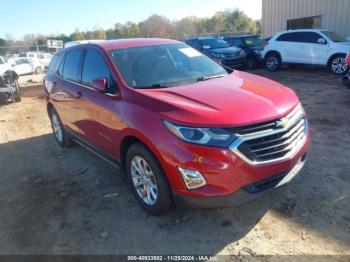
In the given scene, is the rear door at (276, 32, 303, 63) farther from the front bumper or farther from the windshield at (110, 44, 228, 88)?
the front bumper

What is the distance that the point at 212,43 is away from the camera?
15609mm

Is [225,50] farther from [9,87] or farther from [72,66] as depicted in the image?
[72,66]

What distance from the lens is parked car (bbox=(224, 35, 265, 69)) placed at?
630 inches

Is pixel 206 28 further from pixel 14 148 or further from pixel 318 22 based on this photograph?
pixel 14 148

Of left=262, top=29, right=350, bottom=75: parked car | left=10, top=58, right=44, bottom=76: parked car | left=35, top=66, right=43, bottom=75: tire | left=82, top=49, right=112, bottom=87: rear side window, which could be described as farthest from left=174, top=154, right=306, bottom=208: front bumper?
left=35, top=66, right=43, bottom=75: tire

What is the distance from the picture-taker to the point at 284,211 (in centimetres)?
362

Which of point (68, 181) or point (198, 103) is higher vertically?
point (198, 103)

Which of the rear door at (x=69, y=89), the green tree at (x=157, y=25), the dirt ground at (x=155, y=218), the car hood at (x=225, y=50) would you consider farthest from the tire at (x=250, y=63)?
the green tree at (x=157, y=25)


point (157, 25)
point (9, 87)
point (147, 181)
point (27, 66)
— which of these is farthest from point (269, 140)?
point (157, 25)

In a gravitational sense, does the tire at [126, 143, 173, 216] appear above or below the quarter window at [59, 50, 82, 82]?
below

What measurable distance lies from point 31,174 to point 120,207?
204cm

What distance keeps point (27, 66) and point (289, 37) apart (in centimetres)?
1950

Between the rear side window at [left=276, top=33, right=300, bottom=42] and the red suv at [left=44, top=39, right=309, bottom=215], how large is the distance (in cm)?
1017

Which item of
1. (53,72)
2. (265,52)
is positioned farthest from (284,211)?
(265,52)
